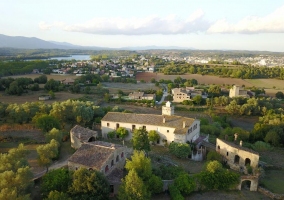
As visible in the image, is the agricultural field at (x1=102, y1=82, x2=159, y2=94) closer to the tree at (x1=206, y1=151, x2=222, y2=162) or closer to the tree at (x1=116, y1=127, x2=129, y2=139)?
the tree at (x1=116, y1=127, x2=129, y2=139)

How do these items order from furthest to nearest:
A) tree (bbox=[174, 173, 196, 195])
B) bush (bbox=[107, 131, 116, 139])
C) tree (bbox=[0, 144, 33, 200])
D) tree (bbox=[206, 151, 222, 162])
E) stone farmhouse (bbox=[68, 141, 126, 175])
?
bush (bbox=[107, 131, 116, 139]) < tree (bbox=[206, 151, 222, 162]) < stone farmhouse (bbox=[68, 141, 126, 175]) < tree (bbox=[174, 173, 196, 195]) < tree (bbox=[0, 144, 33, 200])

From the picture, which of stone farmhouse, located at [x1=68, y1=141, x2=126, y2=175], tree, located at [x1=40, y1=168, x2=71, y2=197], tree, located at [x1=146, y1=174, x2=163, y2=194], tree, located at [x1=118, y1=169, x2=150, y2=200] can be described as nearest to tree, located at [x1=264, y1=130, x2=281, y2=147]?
tree, located at [x1=146, y1=174, x2=163, y2=194]

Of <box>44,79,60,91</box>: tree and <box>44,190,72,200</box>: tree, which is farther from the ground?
<box>44,190,72,200</box>: tree

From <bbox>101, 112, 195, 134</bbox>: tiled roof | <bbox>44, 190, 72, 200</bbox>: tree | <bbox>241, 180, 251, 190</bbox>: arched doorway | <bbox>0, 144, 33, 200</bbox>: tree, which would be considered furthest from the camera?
<bbox>101, 112, 195, 134</bbox>: tiled roof

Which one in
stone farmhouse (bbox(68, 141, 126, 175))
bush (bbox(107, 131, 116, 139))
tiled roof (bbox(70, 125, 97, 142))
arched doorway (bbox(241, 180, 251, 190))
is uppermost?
stone farmhouse (bbox(68, 141, 126, 175))

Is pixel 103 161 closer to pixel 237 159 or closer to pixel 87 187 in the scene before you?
pixel 87 187

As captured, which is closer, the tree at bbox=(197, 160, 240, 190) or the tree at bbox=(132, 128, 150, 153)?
the tree at bbox=(197, 160, 240, 190)

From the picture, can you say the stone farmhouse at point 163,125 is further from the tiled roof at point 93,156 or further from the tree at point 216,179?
the tiled roof at point 93,156

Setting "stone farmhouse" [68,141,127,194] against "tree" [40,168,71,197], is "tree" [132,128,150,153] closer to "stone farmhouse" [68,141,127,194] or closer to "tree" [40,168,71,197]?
"stone farmhouse" [68,141,127,194]
